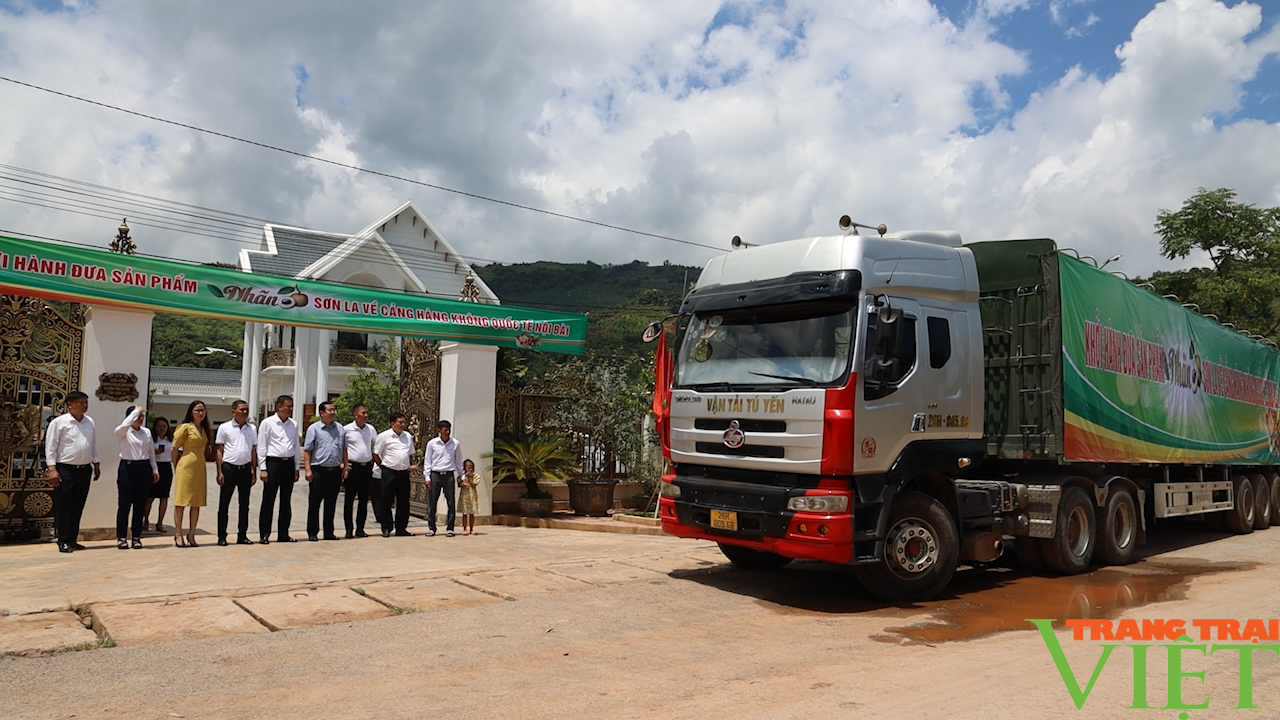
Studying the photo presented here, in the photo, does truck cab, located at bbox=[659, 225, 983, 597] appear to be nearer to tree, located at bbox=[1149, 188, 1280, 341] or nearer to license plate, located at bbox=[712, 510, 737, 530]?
license plate, located at bbox=[712, 510, 737, 530]

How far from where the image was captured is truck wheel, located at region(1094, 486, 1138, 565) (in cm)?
970

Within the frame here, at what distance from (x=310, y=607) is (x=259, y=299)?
19.5 ft

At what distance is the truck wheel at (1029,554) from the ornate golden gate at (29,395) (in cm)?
1080

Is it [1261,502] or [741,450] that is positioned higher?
[741,450]

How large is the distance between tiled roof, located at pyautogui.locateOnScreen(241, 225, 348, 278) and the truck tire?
2570cm

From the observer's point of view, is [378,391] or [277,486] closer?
[277,486]

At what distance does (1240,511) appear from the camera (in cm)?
1370

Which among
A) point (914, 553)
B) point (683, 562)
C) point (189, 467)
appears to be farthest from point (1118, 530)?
point (189, 467)

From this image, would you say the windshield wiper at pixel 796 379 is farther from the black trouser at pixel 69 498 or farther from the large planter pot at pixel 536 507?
the black trouser at pixel 69 498

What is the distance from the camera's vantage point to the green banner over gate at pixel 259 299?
382 inches

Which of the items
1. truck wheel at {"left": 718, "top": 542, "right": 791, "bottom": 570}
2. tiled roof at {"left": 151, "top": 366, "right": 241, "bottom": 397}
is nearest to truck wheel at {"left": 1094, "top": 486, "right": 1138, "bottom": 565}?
truck wheel at {"left": 718, "top": 542, "right": 791, "bottom": 570}

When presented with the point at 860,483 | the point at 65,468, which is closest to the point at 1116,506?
the point at 860,483

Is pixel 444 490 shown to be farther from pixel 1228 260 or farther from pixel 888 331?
pixel 1228 260

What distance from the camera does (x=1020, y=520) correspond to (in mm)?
8664
